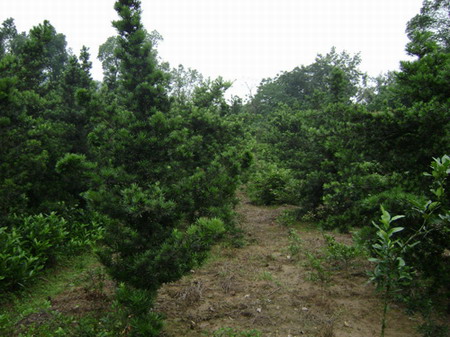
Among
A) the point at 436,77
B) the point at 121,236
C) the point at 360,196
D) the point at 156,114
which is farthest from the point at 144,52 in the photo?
the point at 436,77

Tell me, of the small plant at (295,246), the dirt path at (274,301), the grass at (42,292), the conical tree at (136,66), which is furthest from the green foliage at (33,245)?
the small plant at (295,246)

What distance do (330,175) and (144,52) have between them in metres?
6.61

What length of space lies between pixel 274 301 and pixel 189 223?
2.01 metres

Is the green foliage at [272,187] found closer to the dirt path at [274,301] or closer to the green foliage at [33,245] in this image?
the dirt path at [274,301]

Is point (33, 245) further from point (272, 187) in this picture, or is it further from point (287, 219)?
point (272, 187)

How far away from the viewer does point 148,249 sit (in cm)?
419

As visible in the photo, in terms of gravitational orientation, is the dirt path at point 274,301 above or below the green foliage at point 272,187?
below

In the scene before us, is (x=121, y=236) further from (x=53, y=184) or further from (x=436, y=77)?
(x=53, y=184)

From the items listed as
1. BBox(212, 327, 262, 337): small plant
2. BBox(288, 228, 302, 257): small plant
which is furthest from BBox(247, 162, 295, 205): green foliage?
BBox(212, 327, 262, 337): small plant

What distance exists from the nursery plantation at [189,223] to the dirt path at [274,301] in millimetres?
32

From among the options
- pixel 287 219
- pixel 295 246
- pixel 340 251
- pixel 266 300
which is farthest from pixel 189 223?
pixel 287 219

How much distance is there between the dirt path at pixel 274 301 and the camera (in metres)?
4.73

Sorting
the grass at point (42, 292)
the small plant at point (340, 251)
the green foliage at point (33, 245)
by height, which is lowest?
the grass at point (42, 292)

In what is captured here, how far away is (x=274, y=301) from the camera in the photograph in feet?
18.2
